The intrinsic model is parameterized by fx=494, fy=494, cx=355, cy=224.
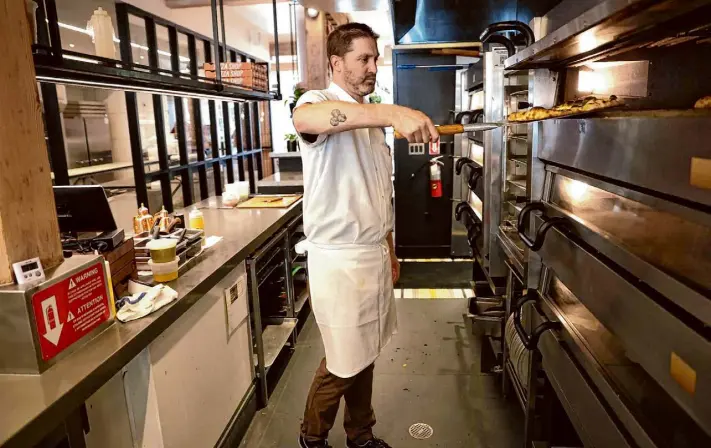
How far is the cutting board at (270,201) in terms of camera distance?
135 inches

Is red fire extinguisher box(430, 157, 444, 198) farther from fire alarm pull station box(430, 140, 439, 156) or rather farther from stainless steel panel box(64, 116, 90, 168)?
stainless steel panel box(64, 116, 90, 168)

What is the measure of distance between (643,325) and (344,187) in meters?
1.16

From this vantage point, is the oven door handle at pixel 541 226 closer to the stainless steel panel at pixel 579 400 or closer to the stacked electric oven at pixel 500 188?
the stainless steel panel at pixel 579 400

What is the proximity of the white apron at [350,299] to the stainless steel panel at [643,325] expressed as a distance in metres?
0.74

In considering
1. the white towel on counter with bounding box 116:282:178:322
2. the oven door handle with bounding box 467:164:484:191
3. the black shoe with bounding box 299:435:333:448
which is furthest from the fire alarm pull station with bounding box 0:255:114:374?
the oven door handle with bounding box 467:164:484:191

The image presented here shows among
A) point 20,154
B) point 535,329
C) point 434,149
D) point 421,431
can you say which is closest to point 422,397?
point 421,431

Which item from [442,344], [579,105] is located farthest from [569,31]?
[442,344]

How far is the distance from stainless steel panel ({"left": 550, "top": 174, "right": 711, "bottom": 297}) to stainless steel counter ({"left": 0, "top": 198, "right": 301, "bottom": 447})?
1317mm

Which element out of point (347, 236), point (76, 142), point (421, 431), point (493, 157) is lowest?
point (421, 431)

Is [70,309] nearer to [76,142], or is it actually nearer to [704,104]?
[704,104]

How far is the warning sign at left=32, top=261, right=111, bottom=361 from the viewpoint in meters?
1.24

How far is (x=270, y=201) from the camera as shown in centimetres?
358

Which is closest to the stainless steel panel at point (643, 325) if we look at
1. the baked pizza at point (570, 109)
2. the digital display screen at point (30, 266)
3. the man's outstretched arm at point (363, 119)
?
the baked pizza at point (570, 109)

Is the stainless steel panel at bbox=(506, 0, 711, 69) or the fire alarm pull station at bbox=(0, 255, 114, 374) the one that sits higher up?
the stainless steel panel at bbox=(506, 0, 711, 69)
